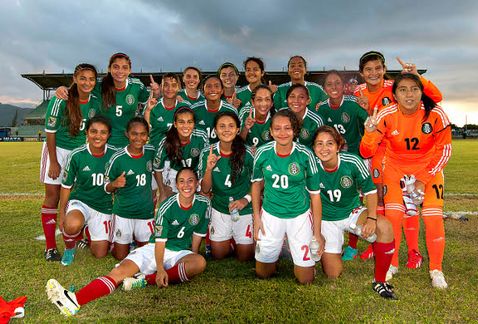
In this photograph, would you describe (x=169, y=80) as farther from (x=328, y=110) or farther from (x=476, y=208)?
(x=476, y=208)

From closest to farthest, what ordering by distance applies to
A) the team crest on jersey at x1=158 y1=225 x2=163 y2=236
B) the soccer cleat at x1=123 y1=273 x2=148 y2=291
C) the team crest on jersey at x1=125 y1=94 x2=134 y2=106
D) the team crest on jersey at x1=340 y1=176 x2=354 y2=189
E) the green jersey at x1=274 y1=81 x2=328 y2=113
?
the soccer cleat at x1=123 y1=273 x2=148 y2=291 → the team crest on jersey at x1=158 y1=225 x2=163 y2=236 → the team crest on jersey at x1=340 y1=176 x2=354 y2=189 → the team crest on jersey at x1=125 y1=94 x2=134 y2=106 → the green jersey at x1=274 y1=81 x2=328 y2=113

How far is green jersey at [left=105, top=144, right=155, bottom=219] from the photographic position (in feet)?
14.3

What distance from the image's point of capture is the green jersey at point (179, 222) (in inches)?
140

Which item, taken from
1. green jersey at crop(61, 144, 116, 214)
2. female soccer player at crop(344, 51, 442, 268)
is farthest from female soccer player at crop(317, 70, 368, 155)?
green jersey at crop(61, 144, 116, 214)

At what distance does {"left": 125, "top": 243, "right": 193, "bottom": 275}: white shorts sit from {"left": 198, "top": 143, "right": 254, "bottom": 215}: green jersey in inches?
36.4

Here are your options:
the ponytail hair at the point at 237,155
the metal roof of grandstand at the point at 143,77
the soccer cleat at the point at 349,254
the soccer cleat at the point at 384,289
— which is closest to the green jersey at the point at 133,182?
the ponytail hair at the point at 237,155

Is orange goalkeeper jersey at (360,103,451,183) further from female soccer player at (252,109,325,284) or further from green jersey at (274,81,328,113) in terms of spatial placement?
green jersey at (274,81,328,113)

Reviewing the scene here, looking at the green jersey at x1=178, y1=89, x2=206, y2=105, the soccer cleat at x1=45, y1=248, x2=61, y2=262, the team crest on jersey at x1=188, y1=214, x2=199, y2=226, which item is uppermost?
the green jersey at x1=178, y1=89, x2=206, y2=105

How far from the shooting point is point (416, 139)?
3.75m

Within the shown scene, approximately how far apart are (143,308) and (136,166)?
1852mm

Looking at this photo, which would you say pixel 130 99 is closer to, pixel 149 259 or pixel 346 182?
pixel 149 259

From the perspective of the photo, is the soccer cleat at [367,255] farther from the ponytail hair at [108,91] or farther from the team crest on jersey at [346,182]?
the ponytail hair at [108,91]

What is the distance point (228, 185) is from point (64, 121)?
78.1 inches

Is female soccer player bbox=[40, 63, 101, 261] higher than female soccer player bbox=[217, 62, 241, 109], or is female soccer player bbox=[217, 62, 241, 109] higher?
female soccer player bbox=[217, 62, 241, 109]
